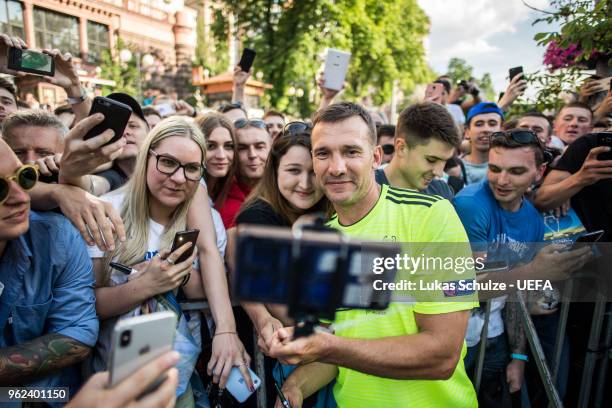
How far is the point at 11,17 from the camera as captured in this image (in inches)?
754

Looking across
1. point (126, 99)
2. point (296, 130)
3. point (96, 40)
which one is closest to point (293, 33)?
point (126, 99)

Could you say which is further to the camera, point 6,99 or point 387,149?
point 387,149

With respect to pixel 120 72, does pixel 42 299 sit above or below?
below

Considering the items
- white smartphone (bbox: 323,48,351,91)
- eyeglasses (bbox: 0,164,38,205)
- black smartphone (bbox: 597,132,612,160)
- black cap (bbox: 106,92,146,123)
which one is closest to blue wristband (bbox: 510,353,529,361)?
black smartphone (bbox: 597,132,612,160)

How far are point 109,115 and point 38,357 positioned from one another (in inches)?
44.5

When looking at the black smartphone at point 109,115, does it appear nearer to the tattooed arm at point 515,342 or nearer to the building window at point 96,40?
the tattooed arm at point 515,342

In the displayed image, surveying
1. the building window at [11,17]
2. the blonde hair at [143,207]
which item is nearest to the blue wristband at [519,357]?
the blonde hair at [143,207]

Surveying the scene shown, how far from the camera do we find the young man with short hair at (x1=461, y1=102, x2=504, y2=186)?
442 cm

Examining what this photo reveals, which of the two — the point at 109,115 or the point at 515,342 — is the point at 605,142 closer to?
the point at 515,342

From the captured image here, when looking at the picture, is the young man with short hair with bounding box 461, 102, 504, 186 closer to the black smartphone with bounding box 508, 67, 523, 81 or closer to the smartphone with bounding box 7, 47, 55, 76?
the black smartphone with bounding box 508, 67, 523, 81

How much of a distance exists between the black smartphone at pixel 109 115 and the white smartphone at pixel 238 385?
136 centimetres

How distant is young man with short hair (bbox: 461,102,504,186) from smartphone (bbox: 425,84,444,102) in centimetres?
69

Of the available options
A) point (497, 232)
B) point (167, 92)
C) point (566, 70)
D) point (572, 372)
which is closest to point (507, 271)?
point (497, 232)

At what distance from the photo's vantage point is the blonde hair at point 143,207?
2.14 metres
